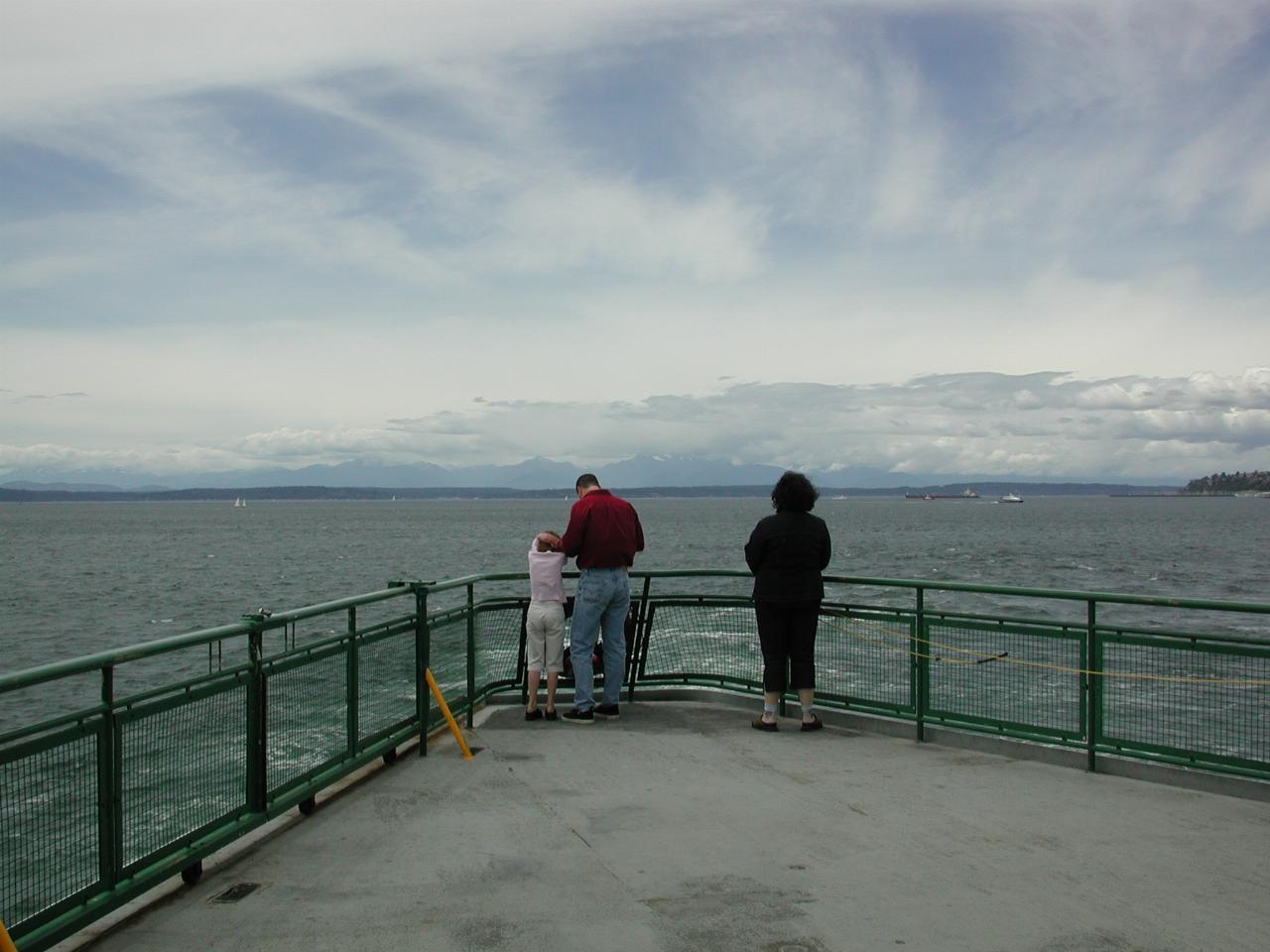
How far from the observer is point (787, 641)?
8836 mm

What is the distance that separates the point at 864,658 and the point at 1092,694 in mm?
1829

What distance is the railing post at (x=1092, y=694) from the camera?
7488 millimetres

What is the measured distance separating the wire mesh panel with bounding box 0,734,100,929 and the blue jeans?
4.70 metres

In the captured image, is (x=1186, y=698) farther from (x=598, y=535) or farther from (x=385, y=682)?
(x=385, y=682)

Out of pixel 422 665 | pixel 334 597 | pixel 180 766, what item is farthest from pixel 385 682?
pixel 334 597

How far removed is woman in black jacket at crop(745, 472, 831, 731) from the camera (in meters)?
8.70

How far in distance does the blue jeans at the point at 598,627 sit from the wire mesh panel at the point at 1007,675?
7.51 ft

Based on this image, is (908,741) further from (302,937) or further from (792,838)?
(302,937)

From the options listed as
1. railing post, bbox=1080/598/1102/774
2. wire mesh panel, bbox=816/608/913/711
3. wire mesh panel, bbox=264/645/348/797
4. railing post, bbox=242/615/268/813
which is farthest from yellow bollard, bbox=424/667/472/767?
railing post, bbox=1080/598/1102/774

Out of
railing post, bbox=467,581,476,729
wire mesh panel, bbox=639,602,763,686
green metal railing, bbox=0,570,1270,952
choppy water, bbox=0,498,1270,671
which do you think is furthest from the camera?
choppy water, bbox=0,498,1270,671

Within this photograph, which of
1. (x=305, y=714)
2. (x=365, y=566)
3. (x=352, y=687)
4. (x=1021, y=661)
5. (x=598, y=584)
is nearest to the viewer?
(x=305, y=714)

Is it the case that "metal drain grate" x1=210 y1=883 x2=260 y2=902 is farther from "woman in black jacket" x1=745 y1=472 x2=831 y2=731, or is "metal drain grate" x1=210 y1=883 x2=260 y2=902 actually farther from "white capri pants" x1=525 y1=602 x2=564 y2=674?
"woman in black jacket" x1=745 y1=472 x2=831 y2=731

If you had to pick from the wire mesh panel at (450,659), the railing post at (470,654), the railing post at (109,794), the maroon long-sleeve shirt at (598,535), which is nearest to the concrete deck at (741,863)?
the railing post at (109,794)

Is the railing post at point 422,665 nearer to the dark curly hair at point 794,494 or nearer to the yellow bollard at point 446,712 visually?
the yellow bollard at point 446,712
